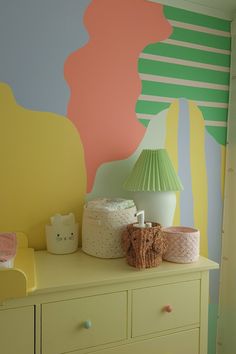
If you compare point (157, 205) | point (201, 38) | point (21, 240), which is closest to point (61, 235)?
point (21, 240)

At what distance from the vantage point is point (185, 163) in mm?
1829

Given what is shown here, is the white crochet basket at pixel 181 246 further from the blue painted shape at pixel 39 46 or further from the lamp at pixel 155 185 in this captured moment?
the blue painted shape at pixel 39 46

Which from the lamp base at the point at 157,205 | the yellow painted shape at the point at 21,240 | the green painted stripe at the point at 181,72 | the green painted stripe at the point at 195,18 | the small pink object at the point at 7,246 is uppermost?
the green painted stripe at the point at 195,18

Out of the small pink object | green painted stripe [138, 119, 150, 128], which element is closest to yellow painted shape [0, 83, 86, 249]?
the small pink object

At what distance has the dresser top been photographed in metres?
1.14

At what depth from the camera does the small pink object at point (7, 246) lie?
1.14 m

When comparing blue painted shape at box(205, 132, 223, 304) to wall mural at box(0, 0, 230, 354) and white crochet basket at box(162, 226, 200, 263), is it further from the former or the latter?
white crochet basket at box(162, 226, 200, 263)

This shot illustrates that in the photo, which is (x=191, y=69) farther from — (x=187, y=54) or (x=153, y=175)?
(x=153, y=175)

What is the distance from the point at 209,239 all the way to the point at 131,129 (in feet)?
2.58

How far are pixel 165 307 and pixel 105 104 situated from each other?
0.96 metres

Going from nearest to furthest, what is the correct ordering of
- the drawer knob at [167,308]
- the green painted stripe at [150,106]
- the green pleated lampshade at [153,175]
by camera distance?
the drawer knob at [167,308]
the green pleated lampshade at [153,175]
the green painted stripe at [150,106]

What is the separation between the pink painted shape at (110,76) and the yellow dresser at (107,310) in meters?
0.53

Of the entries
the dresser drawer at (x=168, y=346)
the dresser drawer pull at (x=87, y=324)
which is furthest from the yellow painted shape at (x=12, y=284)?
the dresser drawer at (x=168, y=346)

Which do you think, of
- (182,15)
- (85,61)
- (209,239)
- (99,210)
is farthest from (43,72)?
(209,239)
